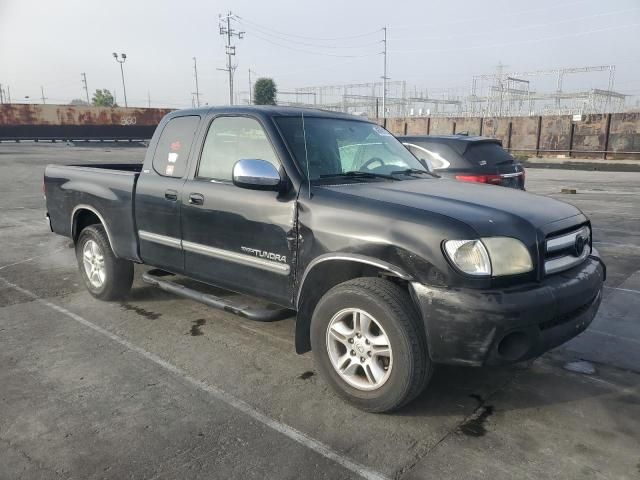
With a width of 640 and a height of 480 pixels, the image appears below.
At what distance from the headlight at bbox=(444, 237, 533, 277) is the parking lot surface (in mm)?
963

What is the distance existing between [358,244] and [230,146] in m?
1.54

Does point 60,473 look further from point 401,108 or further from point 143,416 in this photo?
point 401,108

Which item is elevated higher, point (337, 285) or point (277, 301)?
point (337, 285)

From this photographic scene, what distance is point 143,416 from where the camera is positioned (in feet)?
10.3

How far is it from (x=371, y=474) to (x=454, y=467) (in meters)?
0.44

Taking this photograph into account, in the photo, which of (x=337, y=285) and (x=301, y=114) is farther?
(x=301, y=114)

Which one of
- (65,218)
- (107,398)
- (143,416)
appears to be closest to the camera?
(143,416)

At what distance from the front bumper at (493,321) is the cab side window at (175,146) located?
2.43 metres

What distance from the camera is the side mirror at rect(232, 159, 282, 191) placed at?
11.2 ft

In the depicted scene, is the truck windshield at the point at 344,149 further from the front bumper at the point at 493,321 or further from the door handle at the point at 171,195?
the front bumper at the point at 493,321

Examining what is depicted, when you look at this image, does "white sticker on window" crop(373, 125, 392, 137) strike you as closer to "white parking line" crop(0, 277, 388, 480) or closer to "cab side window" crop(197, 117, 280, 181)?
"cab side window" crop(197, 117, 280, 181)

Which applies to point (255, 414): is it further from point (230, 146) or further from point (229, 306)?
point (230, 146)

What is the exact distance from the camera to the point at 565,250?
10.7ft

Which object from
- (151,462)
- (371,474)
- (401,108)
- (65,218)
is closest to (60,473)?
(151,462)
